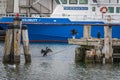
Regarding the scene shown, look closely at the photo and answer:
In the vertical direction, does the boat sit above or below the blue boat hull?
above

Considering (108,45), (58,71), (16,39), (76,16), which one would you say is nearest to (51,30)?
(76,16)

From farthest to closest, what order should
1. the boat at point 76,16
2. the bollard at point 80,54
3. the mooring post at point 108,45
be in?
the boat at point 76,16, the bollard at point 80,54, the mooring post at point 108,45

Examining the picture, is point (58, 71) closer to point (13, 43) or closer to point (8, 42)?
point (13, 43)

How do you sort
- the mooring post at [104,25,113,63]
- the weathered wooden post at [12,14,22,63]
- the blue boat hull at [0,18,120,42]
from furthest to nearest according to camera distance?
1. the blue boat hull at [0,18,120,42]
2. the mooring post at [104,25,113,63]
3. the weathered wooden post at [12,14,22,63]

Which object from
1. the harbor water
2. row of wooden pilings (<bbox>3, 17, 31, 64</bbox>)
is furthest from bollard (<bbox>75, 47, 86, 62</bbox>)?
row of wooden pilings (<bbox>3, 17, 31, 64</bbox>)

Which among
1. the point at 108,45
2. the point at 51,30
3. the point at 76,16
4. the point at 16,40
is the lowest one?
the point at 108,45

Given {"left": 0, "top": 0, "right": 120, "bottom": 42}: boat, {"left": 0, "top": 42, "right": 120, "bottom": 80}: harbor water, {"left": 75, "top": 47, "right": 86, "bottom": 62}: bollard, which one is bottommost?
{"left": 0, "top": 42, "right": 120, "bottom": 80}: harbor water

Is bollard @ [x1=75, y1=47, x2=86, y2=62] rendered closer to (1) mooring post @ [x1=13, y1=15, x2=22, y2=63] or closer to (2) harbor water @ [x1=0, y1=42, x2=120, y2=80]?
(2) harbor water @ [x1=0, y1=42, x2=120, y2=80]

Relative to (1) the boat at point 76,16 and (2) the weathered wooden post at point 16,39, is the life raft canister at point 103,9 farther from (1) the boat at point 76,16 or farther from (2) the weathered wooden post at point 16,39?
(2) the weathered wooden post at point 16,39

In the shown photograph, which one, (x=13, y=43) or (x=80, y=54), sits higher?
(x=13, y=43)

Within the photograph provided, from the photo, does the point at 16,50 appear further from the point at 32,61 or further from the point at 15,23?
the point at 32,61

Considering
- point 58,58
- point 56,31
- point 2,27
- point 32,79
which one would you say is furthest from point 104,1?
point 32,79

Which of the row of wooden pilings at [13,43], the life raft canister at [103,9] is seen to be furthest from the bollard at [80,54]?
the life raft canister at [103,9]

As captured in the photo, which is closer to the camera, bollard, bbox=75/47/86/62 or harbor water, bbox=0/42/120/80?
harbor water, bbox=0/42/120/80
